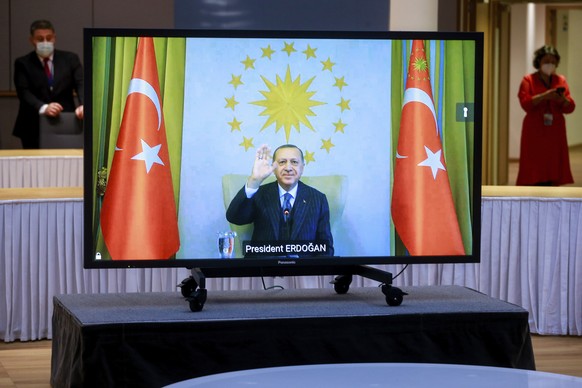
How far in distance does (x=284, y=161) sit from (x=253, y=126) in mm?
153

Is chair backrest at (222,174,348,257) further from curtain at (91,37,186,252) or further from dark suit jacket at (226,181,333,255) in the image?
curtain at (91,37,186,252)

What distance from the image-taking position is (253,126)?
3.86 meters

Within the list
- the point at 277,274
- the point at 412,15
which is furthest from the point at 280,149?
the point at 412,15

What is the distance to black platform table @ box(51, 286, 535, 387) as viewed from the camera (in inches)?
140

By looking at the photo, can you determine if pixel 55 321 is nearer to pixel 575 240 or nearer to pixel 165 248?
pixel 165 248

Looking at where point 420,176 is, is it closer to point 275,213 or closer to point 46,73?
point 275,213

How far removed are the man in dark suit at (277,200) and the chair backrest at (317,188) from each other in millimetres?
16

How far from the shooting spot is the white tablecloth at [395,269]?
5055 mm

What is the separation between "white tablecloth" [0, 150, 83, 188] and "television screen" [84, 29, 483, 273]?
12.4 ft

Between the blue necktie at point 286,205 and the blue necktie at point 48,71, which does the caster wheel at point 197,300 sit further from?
the blue necktie at point 48,71

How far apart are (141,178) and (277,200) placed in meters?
0.45

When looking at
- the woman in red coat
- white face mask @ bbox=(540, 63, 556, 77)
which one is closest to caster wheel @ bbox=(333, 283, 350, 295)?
white face mask @ bbox=(540, 63, 556, 77)

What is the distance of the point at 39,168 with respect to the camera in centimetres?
756

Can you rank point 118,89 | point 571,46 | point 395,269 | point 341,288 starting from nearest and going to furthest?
point 118,89 → point 341,288 → point 395,269 → point 571,46
